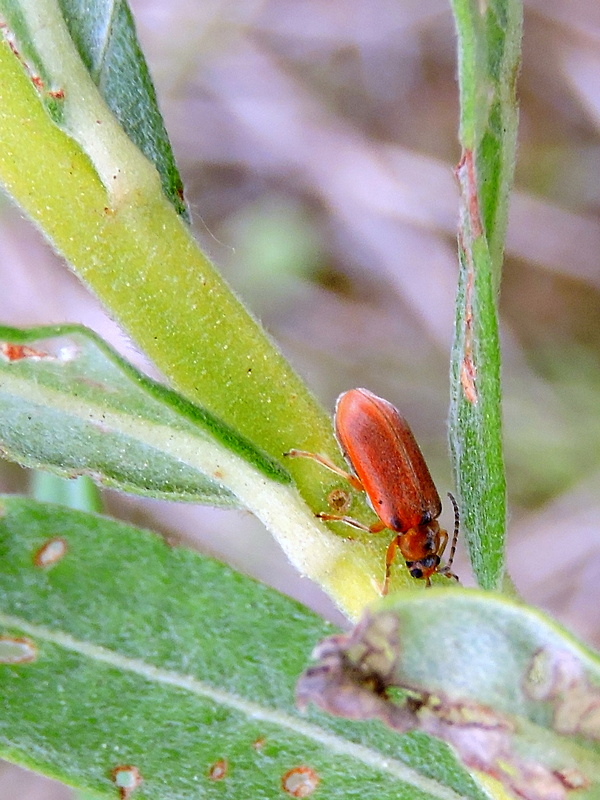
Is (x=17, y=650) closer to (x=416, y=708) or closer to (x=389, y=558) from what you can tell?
(x=389, y=558)

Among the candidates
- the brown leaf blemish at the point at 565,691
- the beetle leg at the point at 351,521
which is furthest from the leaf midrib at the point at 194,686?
the brown leaf blemish at the point at 565,691

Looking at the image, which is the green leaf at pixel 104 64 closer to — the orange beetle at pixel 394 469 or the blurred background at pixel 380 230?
the orange beetle at pixel 394 469

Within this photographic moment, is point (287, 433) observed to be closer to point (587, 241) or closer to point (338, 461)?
point (338, 461)

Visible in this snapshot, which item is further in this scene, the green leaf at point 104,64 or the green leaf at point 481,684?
the green leaf at point 104,64

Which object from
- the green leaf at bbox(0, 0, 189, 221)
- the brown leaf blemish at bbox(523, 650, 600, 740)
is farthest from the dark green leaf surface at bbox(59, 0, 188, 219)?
the brown leaf blemish at bbox(523, 650, 600, 740)

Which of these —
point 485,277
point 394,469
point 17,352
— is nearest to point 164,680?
point 17,352

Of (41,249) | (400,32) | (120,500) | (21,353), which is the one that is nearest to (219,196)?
(41,249)

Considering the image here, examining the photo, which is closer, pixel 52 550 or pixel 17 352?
pixel 17 352
